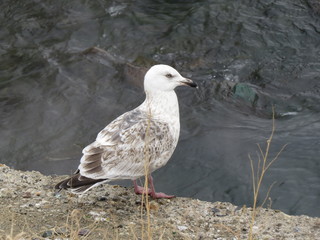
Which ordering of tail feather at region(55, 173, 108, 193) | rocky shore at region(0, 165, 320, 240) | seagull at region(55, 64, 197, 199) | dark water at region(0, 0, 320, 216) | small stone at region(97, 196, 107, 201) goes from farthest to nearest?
dark water at region(0, 0, 320, 216) < small stone at region(97, 196, 107, 201) < seagull at region(55, 64, 197, 199) < tail feather at region(55, 173, 108, 193) < rocky shore at region(0, 165, 320, 240)

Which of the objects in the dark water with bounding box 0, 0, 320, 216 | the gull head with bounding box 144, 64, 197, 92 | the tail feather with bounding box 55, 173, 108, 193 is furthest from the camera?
the dark water with bounding box 0, 0, 320, 216

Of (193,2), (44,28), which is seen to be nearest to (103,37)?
(44,28)

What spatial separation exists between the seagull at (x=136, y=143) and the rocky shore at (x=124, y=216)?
11.4 inches

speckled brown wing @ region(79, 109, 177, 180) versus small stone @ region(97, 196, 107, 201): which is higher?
speckled brown wing @ region(79, 109, 177, 180)

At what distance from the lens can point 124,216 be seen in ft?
18.4

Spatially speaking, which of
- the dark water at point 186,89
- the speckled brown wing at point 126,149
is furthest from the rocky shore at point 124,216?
the dark water at point 186,89

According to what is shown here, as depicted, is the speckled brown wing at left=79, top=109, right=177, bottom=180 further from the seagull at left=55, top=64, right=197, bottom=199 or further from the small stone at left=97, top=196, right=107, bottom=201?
the small stone at left=97, top=196, right=107, bottom=201

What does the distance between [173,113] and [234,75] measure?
3.26m

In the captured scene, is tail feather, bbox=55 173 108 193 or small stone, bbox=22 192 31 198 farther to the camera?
small stone, bbox=22 192 31 198

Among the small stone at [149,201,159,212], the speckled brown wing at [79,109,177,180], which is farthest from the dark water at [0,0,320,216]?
the speckled brown wing at [79,109,177,180]

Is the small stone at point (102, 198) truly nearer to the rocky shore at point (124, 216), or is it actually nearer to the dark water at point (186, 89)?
the rocky shore at point (124, 216)

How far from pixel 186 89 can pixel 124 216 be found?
3.75 metres

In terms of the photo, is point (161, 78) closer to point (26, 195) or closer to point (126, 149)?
point (126, 149)

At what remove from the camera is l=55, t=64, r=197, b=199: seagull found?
215 inches
